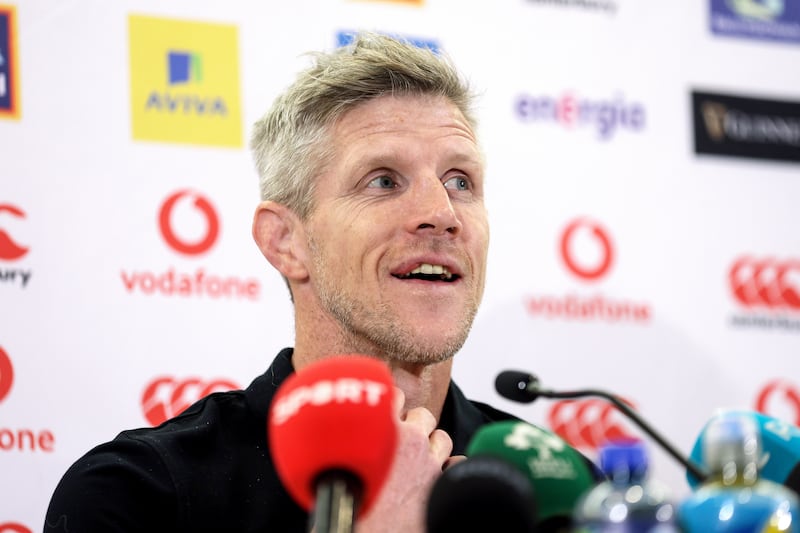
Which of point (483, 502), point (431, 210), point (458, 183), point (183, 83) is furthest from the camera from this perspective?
point (183, 83)

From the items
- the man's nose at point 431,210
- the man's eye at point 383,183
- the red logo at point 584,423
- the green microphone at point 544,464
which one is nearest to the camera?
the green microphone at point 544,464

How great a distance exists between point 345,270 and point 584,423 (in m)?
1.16

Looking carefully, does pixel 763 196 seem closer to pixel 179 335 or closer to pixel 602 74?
pixel 602 74

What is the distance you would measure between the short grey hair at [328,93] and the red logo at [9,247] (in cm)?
62

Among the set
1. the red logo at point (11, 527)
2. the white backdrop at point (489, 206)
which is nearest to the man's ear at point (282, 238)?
the white backdrop at point (489, 206)

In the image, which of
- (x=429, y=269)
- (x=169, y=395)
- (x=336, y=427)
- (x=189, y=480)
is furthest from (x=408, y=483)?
(x=169, y=395)

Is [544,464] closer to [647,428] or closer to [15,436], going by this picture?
[647,428]

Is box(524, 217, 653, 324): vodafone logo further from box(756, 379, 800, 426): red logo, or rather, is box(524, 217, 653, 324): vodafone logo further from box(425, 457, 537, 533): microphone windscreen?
box(425, 457, 537, 533): microphone windscreen

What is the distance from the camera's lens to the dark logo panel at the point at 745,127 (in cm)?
376

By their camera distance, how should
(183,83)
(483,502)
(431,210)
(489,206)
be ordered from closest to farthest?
(483,502) → (431,210) → (183,83) → (489,206)

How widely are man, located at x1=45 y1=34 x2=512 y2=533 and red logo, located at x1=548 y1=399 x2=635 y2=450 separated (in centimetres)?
61

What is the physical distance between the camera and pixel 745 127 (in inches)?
150

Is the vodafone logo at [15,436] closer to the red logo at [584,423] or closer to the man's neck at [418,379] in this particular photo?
the man's neck at [418,379]

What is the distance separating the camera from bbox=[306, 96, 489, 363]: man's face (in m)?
2.51
